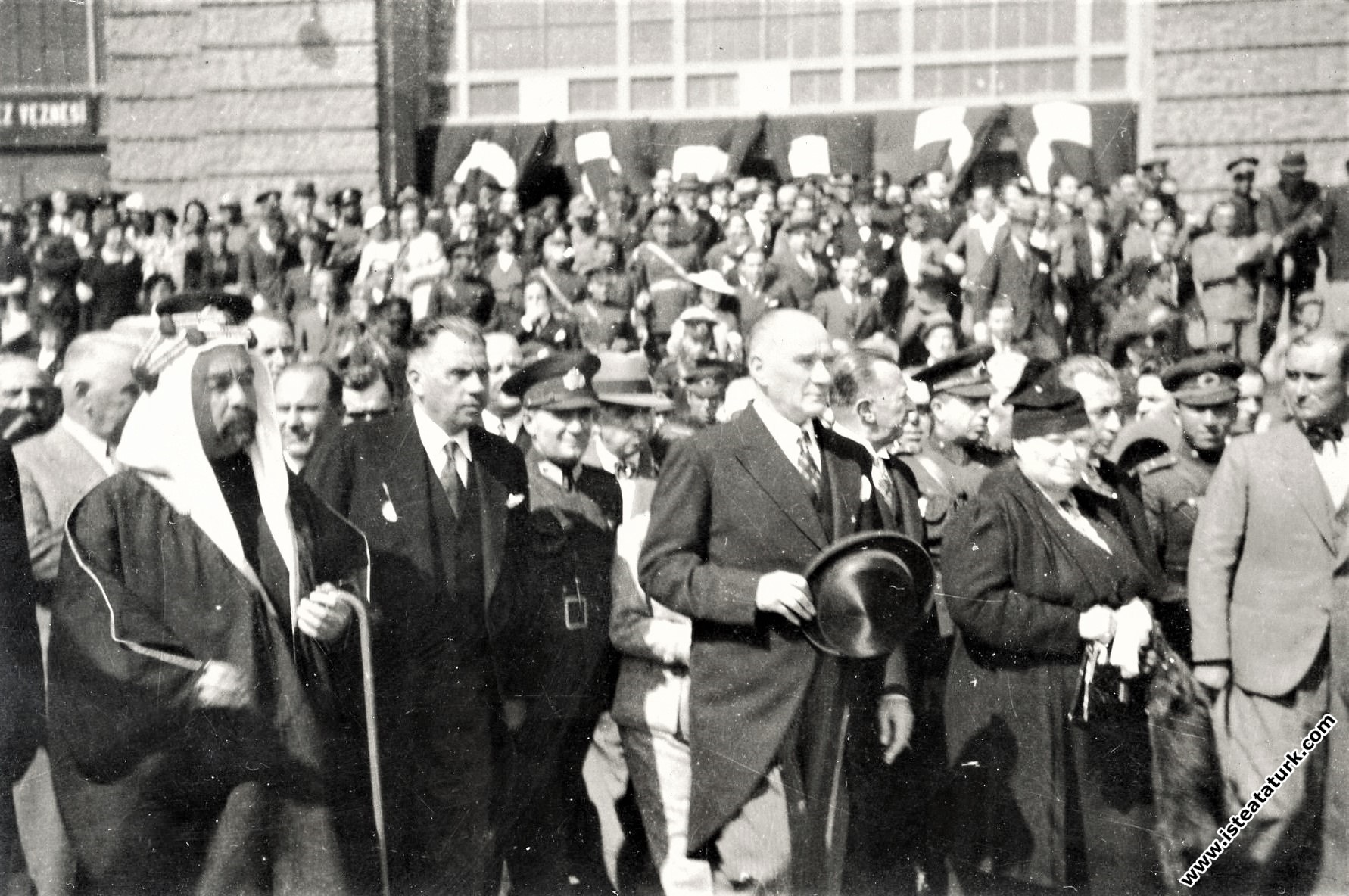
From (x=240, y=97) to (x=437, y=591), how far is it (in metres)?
7.46

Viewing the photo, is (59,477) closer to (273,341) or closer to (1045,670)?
(273,341)

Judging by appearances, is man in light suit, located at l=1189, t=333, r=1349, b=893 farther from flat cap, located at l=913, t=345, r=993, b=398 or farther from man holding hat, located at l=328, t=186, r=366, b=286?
man holding hat, located at l=328, t=186, r=366, b=286

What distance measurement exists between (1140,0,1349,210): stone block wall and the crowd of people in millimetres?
5662

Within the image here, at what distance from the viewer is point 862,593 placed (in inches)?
148

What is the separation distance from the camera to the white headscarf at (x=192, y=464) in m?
3.59

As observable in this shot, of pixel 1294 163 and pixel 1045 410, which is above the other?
pixel 1294 163

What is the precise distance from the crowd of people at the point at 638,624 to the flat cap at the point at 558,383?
0.11ft

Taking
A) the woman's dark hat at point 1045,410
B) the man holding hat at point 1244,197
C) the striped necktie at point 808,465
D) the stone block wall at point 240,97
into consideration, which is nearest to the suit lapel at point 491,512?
the striped necktie at point 808,465

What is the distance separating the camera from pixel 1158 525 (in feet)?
16.5

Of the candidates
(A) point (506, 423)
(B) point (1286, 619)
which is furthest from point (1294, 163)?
(A) point (506, 423)

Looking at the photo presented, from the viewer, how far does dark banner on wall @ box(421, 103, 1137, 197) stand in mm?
12477

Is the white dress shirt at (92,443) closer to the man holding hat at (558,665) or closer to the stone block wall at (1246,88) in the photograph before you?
the man holding hat at (558,665)

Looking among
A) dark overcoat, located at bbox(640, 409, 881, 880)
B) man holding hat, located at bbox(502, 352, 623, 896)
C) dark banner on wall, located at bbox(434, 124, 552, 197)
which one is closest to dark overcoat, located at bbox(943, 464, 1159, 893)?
dark overcoat, located at bbox(640, 409, 881, 880)

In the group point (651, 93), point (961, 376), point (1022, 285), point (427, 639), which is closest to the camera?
point (427, 639)
